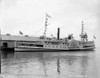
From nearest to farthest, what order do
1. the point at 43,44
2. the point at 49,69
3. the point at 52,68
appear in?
the point at 49,69
the point at 52,68
the point at 43,44

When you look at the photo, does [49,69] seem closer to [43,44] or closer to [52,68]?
[52,68]

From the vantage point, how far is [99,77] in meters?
20.7

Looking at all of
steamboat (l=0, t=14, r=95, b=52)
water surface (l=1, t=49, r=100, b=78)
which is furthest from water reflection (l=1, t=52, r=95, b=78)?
steamboat (l=0, t=14, r=95, b=52)

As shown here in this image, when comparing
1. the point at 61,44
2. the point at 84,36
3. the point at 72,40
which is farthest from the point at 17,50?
the point at 84,36

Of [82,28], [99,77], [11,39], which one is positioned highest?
[82,28]

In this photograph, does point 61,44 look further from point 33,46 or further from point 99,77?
point 99,77

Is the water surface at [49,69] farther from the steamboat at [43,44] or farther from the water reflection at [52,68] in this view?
the steamboat at [43,44]

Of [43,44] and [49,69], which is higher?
[43,44]

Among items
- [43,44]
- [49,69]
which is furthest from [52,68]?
[43,44]

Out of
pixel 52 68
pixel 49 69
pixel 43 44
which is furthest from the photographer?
pixel 43 44

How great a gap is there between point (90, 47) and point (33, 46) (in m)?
44.0

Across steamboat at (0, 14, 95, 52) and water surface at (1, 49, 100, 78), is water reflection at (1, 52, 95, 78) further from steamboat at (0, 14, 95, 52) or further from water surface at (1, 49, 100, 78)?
steamboat at (0, 14, 95, 52)

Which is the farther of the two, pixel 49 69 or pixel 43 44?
pixel 43 44

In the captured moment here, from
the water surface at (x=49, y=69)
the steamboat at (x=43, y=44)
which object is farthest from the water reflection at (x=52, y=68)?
the steamboat at (x=43, y=44)
